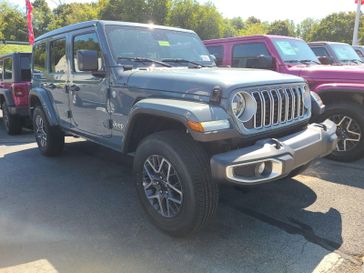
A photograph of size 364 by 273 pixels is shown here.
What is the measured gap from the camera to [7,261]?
3.12m

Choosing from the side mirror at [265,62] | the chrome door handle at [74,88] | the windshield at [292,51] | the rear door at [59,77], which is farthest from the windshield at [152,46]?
the windshield at [292,51]

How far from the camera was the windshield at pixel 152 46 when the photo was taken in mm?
4262

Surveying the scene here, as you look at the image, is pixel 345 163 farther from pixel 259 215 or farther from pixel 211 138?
pixel 211 138

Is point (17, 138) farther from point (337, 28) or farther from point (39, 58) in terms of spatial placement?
point (337, 28)

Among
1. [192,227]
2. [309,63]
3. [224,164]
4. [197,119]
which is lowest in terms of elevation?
[192,227]

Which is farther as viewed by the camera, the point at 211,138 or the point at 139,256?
the point at 139,256

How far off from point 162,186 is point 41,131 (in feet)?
11.6

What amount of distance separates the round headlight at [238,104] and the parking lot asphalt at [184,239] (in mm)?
1104

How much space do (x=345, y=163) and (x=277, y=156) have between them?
2.91m

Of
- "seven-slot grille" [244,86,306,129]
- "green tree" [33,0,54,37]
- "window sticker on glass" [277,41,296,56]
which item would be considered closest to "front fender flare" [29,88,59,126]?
"seven-slot grille" [244,86,306,129]

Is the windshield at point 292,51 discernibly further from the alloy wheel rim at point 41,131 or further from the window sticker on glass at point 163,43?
the alloy wheel rim at point 41,131

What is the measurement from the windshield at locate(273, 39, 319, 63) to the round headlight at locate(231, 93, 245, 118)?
3.74 metres

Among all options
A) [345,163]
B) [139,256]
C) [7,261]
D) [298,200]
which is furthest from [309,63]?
[7,261]

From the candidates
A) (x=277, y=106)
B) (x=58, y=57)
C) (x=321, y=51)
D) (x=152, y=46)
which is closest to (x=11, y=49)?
(x=321, y=51)
